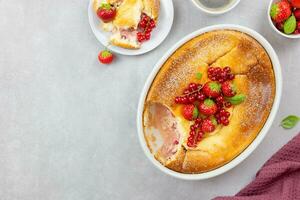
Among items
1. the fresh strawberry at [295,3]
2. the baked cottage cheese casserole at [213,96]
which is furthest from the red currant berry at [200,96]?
the fresh strawberry at [295,3]

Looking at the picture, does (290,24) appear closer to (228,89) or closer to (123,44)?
(228,89)

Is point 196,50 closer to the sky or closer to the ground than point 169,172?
closer to the sky

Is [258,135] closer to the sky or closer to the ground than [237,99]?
closer to the ground

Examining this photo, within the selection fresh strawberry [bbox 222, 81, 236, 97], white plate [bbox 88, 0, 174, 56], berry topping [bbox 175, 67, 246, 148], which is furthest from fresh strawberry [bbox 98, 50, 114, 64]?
fresh strawberry [bbox 222, 81, 236, 97]

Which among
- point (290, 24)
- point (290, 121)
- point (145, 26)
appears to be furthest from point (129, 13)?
point (290, 121)

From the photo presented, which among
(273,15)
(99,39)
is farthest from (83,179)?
(273,15)

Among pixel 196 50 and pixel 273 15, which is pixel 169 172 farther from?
pixel 273 15
